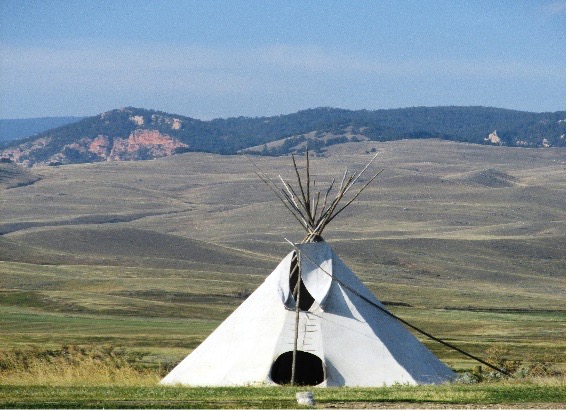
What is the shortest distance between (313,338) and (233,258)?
7904cm

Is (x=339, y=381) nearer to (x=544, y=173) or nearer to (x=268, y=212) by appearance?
(x=268, y=212)

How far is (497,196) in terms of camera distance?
15175 cm

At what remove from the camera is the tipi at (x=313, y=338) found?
18766 mm

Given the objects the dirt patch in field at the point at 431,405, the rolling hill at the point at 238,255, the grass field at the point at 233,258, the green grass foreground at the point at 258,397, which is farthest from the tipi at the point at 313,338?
the rolling hill at the point at 238,255

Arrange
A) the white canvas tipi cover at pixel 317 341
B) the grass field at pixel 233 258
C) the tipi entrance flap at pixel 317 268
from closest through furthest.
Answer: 1. the white canvas tipi cover at pixel 317 341
2. the tipi entrance flap at pixel 317 268
3. the grass field at pixel 233 258

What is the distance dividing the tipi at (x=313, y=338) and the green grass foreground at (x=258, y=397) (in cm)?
207

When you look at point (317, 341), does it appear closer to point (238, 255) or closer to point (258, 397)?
point (258, 397)

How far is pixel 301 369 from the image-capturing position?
20688mm

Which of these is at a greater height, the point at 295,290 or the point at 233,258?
the point at 295,290

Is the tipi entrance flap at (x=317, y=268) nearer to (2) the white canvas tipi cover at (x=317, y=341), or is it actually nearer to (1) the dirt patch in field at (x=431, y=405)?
(2) the white canvas tipi cover at (x=317, y=341)

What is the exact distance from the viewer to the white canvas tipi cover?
61.6 ft

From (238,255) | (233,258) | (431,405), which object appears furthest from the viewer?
(238,255)

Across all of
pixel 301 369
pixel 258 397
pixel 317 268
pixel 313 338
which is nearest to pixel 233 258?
pixel 301 369

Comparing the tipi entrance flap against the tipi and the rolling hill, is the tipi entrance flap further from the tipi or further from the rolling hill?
A: the rolling hill
